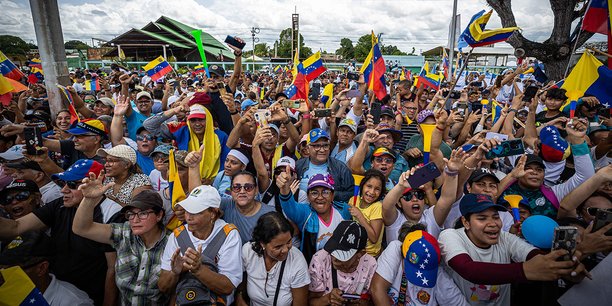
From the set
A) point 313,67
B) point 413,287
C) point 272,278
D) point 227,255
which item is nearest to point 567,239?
point 413,287

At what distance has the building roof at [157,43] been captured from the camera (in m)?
32.0

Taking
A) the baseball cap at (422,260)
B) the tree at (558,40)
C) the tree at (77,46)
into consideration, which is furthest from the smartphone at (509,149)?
the tree at (77,46)

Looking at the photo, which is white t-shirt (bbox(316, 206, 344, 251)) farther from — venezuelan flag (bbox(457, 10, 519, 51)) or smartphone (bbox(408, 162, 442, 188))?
venezuelan flag (bbox(457, 10, 519, 51))

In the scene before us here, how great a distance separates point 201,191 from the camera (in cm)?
255

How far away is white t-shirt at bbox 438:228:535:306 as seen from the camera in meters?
2.14

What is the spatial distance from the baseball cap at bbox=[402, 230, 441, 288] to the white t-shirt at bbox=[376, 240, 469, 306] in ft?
0.41

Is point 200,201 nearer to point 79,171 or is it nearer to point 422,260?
point 79,171

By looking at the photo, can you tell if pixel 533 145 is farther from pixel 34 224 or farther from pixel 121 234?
pixel 34 224

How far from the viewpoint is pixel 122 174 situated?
325 centimetres

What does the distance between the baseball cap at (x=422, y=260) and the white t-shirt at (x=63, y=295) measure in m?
2.63

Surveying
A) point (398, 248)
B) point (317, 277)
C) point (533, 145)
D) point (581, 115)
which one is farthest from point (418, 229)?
point (581, 115)

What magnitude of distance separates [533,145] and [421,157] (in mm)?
1692

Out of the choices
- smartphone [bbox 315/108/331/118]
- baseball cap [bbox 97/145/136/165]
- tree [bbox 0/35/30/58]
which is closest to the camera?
baseball cap [bbox 97/145/136/165]

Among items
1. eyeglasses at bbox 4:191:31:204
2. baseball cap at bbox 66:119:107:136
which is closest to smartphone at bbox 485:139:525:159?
eyeglasses at bbox 4:191:31:204
